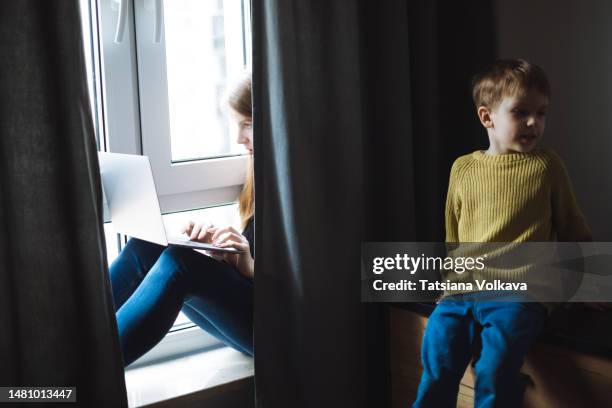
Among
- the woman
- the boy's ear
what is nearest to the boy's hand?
the woman

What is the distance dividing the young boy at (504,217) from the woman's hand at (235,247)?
0.50 m

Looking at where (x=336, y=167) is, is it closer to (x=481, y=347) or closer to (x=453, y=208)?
(x=453, y=208)

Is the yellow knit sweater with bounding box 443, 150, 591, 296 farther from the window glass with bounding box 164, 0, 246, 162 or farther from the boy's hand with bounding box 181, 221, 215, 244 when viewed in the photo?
the window glass with bounding box 164, 0, 246, 162

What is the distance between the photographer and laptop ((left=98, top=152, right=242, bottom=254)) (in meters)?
1.58

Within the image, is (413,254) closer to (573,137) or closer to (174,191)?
(573,137)

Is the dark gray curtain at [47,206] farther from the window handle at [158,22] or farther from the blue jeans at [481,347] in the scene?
the blue jeans at [481,347]

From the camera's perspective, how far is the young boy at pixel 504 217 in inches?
59.4

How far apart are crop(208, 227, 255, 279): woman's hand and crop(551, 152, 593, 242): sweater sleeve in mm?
725

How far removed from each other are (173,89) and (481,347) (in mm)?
1026

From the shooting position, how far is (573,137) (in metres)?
1.95

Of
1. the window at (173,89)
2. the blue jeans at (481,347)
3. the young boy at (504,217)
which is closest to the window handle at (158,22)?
the window at (173,89)

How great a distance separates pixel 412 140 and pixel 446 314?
613 mm

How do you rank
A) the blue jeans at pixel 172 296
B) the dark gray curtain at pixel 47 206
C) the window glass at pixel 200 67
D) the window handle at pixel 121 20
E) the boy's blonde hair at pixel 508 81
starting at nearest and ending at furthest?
the dark gray curtain at pixel 47 206 < the boy's blonde hair at pixel 508 81 < the blue jeans at pixel 172 296 < the window handle at pixel 121 20 < the window glass at pixel 200 67

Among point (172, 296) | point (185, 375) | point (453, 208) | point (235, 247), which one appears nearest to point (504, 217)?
point (453, 208)
